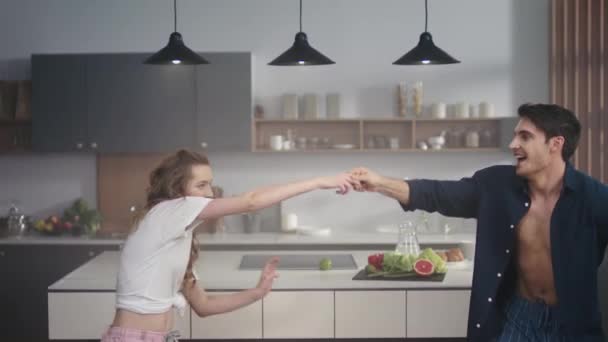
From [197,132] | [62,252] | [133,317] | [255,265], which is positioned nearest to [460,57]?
[197,132]

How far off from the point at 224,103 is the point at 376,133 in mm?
1275

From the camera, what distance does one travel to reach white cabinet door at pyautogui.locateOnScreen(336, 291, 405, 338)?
12.9ft

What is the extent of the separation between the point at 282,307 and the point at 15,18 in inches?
160

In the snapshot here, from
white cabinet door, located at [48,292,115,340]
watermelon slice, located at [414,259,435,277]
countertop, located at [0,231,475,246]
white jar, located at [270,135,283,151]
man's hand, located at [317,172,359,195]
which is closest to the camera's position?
man's hand, located at [317,172,359,195]

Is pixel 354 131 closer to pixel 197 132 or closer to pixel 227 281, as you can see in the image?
pixel 197 132

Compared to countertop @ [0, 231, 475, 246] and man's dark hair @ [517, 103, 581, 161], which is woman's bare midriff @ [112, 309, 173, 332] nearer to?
man's dark hair @ [517, 103, 581, 161]

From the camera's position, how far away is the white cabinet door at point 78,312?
3928 millimetres

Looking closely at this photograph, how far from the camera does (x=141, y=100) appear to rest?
6.30m

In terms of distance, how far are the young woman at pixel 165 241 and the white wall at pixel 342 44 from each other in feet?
12.4

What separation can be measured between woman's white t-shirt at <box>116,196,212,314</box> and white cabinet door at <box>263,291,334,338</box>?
3.70 ft

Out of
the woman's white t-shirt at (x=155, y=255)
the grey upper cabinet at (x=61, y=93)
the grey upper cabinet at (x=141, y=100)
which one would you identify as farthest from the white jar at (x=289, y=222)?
the woman's white t-shirt at (x=155, y=255)

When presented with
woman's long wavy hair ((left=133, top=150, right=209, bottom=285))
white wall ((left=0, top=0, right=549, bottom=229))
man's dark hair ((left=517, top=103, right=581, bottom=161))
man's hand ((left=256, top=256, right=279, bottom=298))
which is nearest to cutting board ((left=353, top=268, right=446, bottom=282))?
man's hand ((left=256, top=256, right=279, bottom=298))

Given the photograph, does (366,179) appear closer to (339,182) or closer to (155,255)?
(339,182)

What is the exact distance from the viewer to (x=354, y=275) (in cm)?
414
